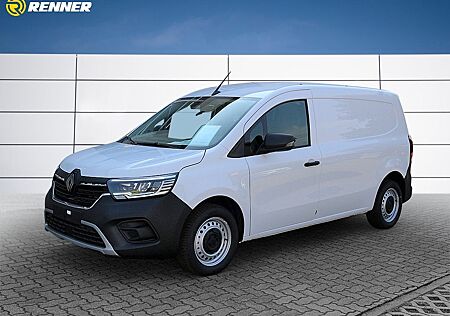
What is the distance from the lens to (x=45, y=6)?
532 inches

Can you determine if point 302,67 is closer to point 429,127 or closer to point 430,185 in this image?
point 429,127

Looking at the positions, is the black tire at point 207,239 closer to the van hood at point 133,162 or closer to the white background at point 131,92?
the van hood at point 133,162

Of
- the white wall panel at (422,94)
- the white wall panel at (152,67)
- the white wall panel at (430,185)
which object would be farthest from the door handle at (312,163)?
the white wall panel at (430,185)

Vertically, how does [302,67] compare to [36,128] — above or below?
above

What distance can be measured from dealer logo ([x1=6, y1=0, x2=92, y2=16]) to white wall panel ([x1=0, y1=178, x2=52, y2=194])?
14.8 ft

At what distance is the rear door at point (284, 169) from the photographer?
5.29 metres

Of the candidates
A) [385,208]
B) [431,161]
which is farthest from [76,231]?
[431,161]

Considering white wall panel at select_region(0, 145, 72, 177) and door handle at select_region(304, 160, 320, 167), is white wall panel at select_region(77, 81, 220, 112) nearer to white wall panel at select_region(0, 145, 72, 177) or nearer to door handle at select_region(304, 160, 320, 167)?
white wall panel at select_region(0, 145, 72, 177)

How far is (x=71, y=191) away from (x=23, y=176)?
26.5 feet

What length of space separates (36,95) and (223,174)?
8758mm

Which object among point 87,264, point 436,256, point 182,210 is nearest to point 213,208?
point 182,210

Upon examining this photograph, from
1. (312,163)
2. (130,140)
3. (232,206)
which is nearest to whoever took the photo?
(232,206)

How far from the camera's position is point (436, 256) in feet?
19.7

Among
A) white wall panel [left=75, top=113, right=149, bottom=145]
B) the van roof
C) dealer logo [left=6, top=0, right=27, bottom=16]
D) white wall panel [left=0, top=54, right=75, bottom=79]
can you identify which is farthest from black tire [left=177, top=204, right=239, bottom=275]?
dealer logo [left=6, top=0, right=27, bottom=16]
